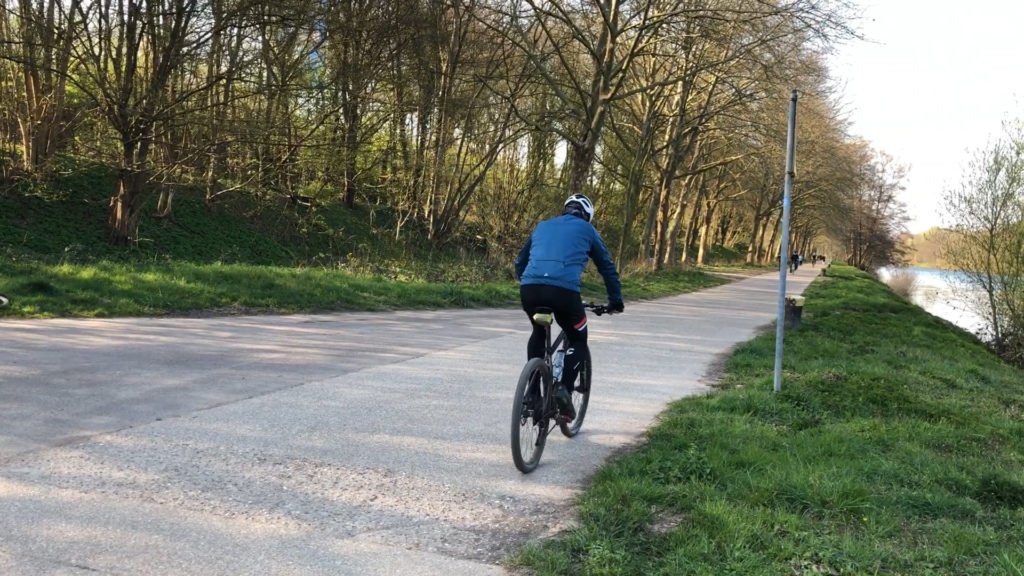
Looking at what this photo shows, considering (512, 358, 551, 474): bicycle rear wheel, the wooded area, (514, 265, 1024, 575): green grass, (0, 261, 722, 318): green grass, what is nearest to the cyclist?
(512, 358, 551, 474): bicycle rear wheel

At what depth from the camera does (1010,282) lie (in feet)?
57.1

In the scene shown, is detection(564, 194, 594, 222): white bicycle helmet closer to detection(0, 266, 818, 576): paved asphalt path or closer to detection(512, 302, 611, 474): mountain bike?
detection(512, 302, 611, 474): mountain bike

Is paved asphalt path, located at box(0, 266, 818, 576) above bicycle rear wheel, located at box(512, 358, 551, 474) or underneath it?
underneath

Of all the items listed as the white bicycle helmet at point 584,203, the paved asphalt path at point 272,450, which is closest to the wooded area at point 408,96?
the paved asphalt path at point 272,450

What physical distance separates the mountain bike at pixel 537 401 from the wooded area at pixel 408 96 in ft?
36.2

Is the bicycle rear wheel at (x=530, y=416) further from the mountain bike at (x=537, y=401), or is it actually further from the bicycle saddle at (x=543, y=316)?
the bicycle saddle at (x=543, y=316)

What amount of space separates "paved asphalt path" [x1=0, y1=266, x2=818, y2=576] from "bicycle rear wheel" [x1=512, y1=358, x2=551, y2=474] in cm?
13

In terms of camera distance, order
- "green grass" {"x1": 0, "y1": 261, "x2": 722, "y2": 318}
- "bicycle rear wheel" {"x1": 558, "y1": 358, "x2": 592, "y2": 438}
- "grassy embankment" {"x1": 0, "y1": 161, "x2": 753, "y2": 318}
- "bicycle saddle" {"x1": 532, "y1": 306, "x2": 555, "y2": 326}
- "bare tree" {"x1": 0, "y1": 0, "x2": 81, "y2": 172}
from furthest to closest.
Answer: "bare tree" {"x1": 0, "y1": 0, "x2": 81, "y2": 172}
"grassy embankment" {"x1": 0, "y1": 161, "x2": 753, "y2": 318}
"green grass" {"x1": 0, "y1": 261, "x2": 722, "y2": 318}
"bicycle rear wheel" {"x1": 558, "y1": 358, "x2": 592, "y2": 438}
"bicycle saddle" {"x1": 532, "y1": 306, "x2": 555, "y2": 326}

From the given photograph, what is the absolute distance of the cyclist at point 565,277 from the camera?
4855mm

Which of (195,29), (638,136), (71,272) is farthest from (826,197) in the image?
(71,272)

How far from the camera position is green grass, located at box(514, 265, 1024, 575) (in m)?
3.35

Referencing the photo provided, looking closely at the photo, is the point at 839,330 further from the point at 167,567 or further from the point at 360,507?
the point at 167,567

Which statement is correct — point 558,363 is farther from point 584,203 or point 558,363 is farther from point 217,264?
point 217,264

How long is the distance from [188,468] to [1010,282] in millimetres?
19054
